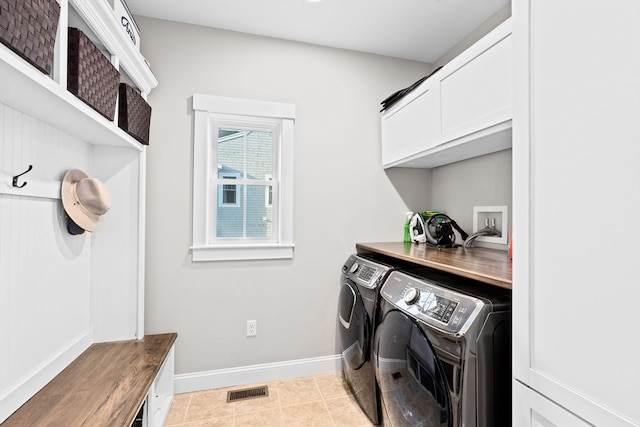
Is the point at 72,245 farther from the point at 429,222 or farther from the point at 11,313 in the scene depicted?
the point at 429,222

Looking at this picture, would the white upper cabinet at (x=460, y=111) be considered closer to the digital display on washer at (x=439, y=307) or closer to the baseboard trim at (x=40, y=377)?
the digital display on washer at (x=439, y=307)

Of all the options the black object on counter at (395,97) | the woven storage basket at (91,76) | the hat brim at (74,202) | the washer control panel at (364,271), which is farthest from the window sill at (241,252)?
the black object on counter at (395,97)

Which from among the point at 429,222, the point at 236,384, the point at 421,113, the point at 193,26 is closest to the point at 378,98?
the point at 421,113

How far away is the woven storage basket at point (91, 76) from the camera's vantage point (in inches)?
44.8

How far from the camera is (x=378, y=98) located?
2.55 metres

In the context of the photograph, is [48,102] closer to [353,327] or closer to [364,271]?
[364,271]

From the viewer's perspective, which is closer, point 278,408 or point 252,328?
point 278,408

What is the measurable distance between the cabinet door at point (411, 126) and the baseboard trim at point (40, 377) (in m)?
2.31

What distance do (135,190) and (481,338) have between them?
2.00 metres

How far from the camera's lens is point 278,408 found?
6.34 feet

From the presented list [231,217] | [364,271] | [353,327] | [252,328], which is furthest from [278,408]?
[231,217]

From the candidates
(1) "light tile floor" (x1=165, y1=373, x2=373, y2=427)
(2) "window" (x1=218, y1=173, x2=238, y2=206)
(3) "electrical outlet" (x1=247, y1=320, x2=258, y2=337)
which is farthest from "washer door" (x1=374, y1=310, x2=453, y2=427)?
(2) "window" (x1=218, y1=173, x2=238, y2=206)

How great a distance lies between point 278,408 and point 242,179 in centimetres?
158

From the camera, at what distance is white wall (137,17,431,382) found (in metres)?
2.11
